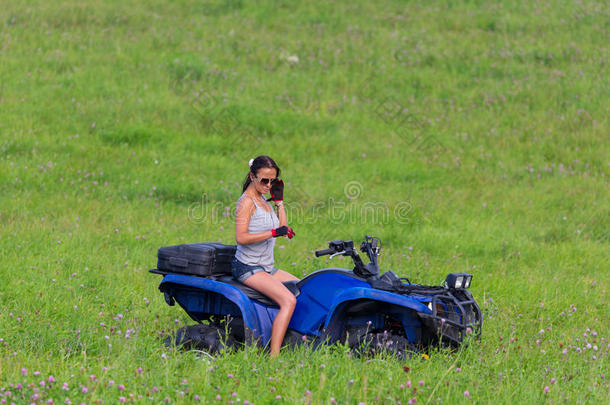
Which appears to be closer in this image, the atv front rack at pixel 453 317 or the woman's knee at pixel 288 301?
the atv front rack at pixel 453 317

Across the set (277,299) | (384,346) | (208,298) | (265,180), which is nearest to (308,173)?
(208,298)

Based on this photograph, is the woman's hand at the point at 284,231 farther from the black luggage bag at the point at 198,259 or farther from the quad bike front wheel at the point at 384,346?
the quad bike front wheel at the point at 384,346

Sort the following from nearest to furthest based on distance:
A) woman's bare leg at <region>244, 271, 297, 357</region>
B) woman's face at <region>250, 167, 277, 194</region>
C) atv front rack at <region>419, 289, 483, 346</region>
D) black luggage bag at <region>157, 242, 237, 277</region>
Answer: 1. atv front rack at <region>419, 289, 483, 346</region>
2. woman's bare leg at <region>244, 271, 297, 357</region>
3. woman's face at <region>250, 167, 277, 194</region>
4. black luggage bag at <region>157, 242, 237, 277</region>

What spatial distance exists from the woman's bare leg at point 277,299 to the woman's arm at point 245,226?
1.03 feet

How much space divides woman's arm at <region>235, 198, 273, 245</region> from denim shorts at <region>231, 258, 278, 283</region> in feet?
0.72

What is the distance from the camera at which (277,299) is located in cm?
545

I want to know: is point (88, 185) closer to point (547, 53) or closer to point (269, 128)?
point (269, 128)

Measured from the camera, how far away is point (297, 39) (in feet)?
62.8

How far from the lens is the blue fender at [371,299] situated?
496cm

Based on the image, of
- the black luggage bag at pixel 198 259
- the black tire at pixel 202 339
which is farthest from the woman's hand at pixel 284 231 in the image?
the black tire at pixel 202 339

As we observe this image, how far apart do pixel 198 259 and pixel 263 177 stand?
37.0 inches

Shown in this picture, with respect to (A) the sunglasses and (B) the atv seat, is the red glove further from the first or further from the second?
(B) the atv seat

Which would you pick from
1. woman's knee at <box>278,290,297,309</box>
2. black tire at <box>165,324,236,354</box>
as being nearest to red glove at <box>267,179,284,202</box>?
woman's knee at <box>278,290,297,309</box>

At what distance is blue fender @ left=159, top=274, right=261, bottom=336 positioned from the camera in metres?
5.46
